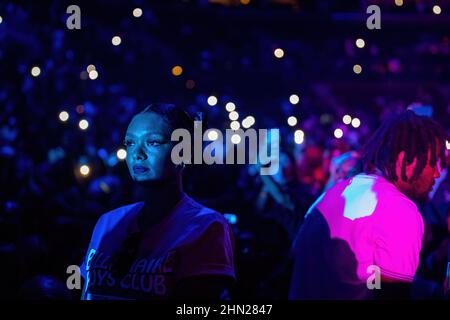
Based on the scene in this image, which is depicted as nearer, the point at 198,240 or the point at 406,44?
the point at 198,240

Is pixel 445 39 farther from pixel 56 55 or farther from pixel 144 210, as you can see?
pixel 144 210

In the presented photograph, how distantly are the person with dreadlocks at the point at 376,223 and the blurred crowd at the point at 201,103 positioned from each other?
1158 millimetres

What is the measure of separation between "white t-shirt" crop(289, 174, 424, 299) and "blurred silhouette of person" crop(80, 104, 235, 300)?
1.34 feet

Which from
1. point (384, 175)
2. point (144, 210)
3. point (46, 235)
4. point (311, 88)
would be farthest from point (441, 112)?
point (311, 88)

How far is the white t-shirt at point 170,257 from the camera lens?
2.33 m

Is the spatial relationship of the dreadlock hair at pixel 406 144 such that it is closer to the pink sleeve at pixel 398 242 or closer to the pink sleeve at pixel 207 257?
the pink sleeve at pixel 398 242

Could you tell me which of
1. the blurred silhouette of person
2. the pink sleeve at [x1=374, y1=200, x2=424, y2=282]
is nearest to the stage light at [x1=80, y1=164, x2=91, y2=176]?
the blurred silhouette of person

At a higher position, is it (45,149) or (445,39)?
(445,39)

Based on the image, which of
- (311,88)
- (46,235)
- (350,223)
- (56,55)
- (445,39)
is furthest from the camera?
(311,88)

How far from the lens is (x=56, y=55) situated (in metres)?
11.1

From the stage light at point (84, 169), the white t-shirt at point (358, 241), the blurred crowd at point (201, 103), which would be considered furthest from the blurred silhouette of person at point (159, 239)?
the stage light at point (84, 169)

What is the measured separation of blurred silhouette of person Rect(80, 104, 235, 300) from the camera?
2336 millimetres

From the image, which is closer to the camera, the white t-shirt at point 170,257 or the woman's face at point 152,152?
the white t-shirt at point 170,257

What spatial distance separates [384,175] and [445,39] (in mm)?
17593
